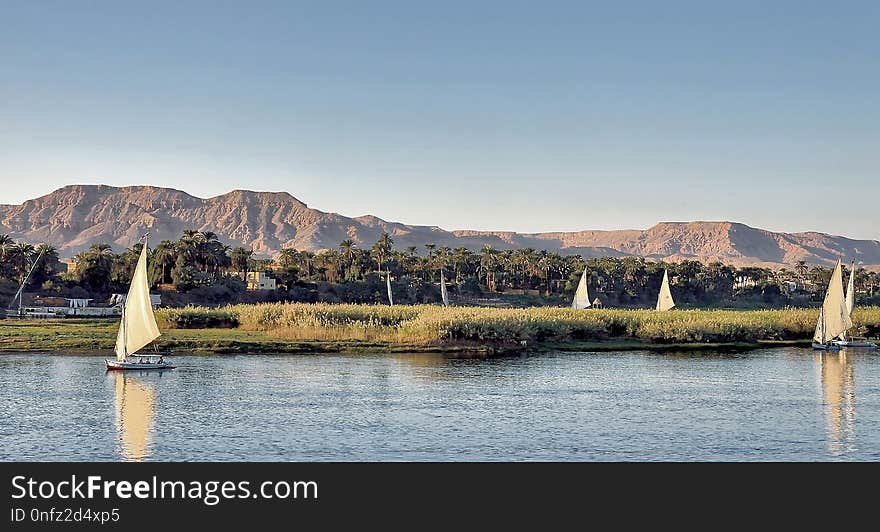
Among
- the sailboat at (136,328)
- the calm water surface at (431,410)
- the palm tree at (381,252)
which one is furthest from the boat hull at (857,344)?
the palm tree at (381,252)

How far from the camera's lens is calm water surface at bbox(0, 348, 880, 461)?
76.7ft

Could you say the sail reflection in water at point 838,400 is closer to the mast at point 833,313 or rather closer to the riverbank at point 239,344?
the mast at point 833,313

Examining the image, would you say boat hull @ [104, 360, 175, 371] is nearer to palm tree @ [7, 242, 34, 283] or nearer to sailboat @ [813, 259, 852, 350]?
sailboat @ [813, 259, 852, 350]

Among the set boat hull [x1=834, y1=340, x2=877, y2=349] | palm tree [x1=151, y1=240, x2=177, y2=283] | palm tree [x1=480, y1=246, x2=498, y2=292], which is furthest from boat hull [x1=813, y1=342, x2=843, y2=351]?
palm tree [x1=480, y1=246, x2=498, y2=292]

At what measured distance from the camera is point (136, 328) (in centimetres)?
3841

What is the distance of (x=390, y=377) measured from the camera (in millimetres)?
37625

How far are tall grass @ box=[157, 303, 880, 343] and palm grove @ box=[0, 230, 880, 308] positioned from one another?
81.4 feet

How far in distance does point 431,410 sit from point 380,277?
278 ft

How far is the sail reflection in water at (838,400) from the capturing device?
25.0m
